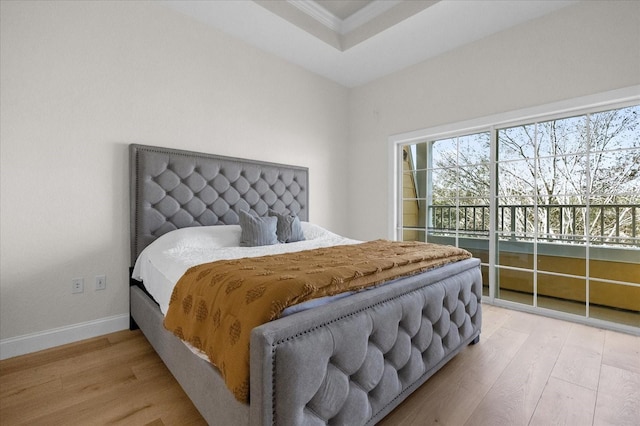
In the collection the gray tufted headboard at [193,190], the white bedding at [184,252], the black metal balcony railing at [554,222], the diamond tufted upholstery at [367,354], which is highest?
the gray tufted headboard at [193,190]

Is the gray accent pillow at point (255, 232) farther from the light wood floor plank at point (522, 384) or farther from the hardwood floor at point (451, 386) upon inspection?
the light wood floor plank at point (522, 384)

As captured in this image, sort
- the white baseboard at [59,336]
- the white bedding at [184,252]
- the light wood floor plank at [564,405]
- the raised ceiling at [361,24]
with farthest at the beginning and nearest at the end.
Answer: the raised ceiling at [361,24] < the white baseboard at [59,336] < the white bedding at [184,252] < the light wood floor plank at [564,405]

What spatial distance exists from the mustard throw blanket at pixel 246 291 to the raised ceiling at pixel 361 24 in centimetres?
228

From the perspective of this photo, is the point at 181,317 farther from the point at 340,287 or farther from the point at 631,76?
the point at 631,76

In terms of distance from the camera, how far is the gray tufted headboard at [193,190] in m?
2.42

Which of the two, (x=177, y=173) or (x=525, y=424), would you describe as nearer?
(x=525, y=424)

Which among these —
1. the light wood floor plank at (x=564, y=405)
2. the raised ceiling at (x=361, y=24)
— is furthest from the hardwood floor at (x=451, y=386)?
the raised ceiling at (x=361, y=24)

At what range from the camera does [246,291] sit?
114 centimetres

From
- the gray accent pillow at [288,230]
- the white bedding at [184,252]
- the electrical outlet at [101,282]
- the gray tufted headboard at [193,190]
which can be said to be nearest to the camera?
the white bedding at [184,252]

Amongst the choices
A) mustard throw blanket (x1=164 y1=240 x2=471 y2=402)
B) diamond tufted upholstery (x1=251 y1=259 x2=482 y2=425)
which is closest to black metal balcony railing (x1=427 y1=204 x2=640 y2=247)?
diamond tufted upholstery (x1=251 y1=259 x2=482 y2=425)

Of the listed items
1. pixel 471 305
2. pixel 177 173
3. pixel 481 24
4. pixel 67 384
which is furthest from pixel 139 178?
pixel 481 24

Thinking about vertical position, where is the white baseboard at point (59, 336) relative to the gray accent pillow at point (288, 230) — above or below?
below

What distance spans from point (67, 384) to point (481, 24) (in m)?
4.20

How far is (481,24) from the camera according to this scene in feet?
9.29
